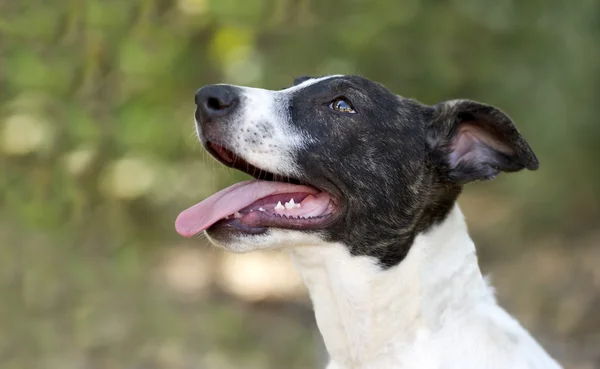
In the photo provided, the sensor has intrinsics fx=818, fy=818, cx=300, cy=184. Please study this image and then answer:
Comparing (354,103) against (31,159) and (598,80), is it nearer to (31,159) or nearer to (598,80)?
(31,159)

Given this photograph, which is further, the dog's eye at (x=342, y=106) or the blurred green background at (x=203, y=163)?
the blurred green background at (x=203, y=163)

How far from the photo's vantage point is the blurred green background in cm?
669

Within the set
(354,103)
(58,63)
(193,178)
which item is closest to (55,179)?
(58,63)

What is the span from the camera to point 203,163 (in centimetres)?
862

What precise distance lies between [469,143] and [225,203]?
4.00ft

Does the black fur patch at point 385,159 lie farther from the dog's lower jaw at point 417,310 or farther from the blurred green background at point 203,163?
the blurred green background at point 203,163

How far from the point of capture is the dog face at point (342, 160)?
11.6 ft

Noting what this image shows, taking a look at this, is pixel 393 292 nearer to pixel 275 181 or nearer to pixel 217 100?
pixel 275 181

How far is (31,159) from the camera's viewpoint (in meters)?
6.89

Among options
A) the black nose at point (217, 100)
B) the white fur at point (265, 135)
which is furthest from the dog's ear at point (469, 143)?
the black nose at point (217, 100)

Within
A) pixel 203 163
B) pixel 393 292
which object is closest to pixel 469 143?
pixel 393 292

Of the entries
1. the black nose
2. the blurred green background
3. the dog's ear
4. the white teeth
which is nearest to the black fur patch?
the dog's ear

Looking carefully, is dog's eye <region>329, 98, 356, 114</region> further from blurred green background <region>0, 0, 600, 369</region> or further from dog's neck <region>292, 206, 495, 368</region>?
blurred green background <region>0, 0, 600, 369</region>

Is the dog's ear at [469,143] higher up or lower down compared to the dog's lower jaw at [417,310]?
higher up
